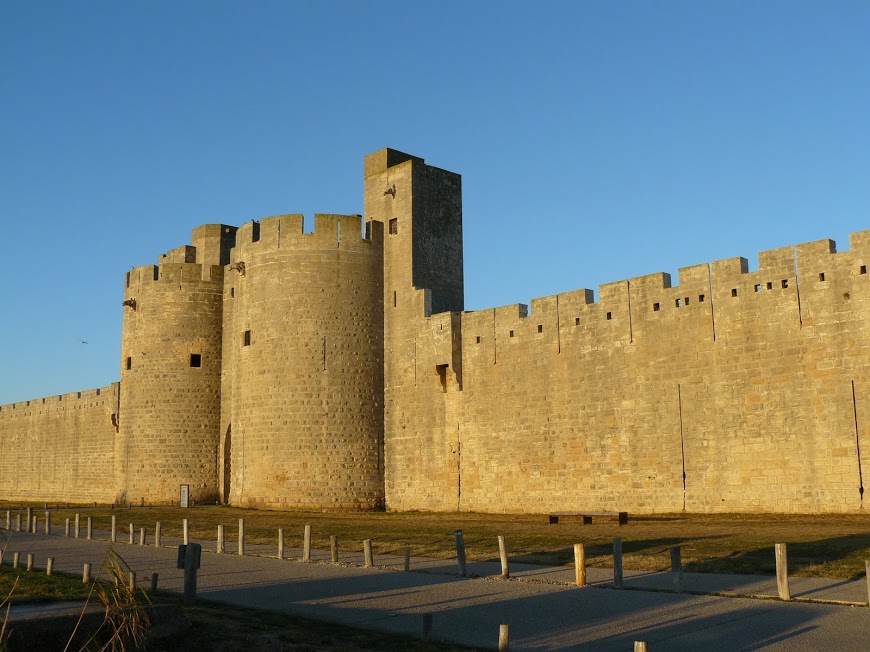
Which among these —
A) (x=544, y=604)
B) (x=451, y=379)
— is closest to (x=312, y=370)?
(x=451, y=379)

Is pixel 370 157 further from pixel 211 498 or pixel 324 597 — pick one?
pixel 324 597

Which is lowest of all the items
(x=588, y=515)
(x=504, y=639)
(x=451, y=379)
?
(x=504, y=639)

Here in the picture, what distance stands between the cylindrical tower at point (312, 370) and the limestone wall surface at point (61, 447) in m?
10.5

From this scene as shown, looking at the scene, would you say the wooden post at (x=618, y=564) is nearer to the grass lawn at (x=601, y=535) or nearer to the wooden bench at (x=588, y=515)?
the grass lawn at (x=601, y=535)

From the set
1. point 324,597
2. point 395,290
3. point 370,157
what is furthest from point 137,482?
point 324,597

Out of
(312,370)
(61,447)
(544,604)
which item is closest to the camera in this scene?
(544,604)

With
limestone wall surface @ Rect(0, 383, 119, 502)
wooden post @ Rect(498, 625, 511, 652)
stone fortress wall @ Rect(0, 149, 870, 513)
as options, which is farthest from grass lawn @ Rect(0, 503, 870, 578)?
limestone wall surface @ Rect(0, 383, 119, 502)

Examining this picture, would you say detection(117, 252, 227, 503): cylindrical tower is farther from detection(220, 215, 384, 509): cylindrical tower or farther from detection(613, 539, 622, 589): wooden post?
detection(613, 539, 622, 589): wooden post

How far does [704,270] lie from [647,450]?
450 cm

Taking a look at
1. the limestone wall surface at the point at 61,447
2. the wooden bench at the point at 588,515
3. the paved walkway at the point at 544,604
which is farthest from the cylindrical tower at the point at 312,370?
the paved walkway at the point at 544,604

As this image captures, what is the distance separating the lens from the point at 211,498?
33.1 m

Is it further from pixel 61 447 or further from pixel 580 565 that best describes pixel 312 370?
pixel 61 447

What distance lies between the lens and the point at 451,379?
27203 millimetres

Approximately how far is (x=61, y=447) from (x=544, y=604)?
3896 cm
